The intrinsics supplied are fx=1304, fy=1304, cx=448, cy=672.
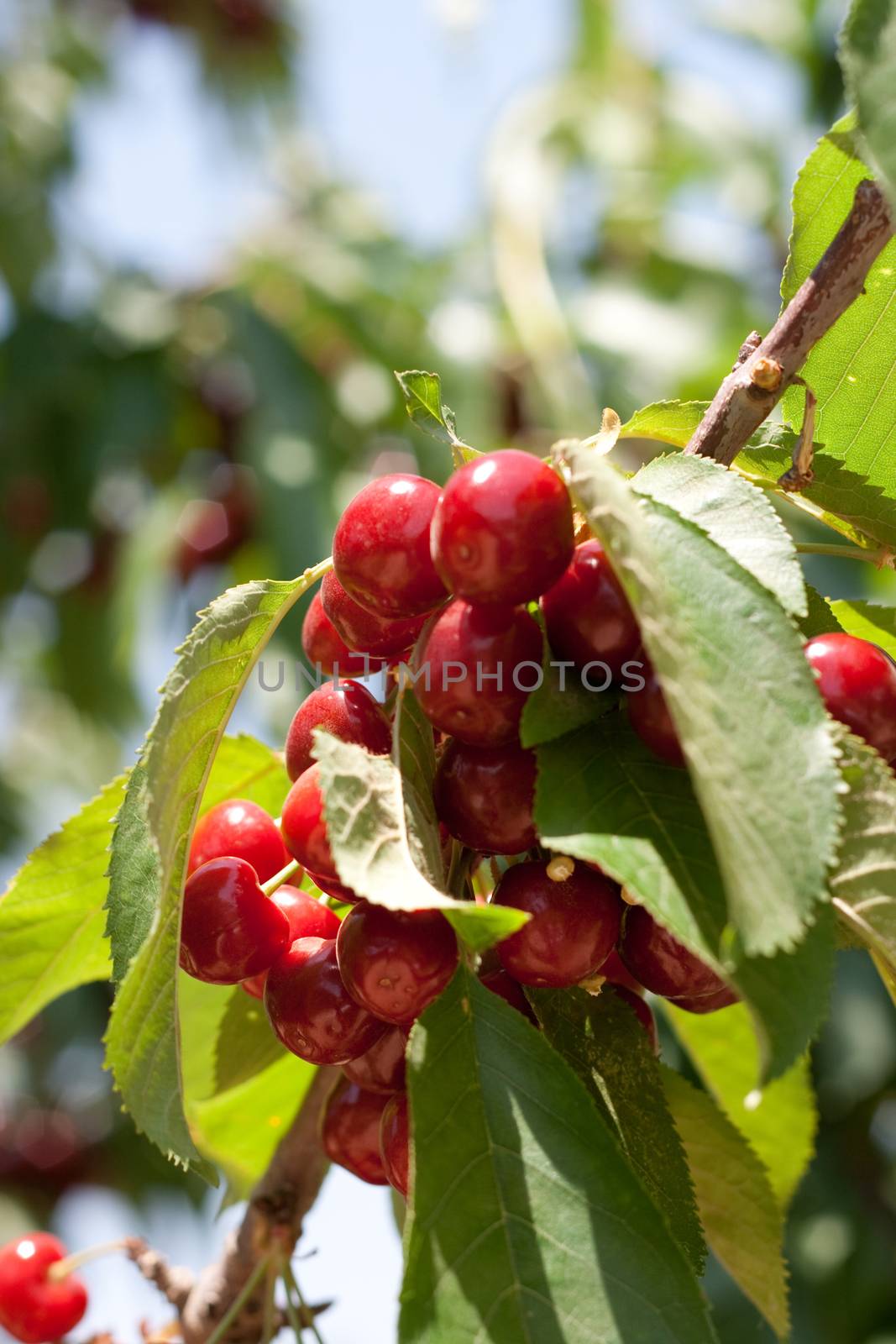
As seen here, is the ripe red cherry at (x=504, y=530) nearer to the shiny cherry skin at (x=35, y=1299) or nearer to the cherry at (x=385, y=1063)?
the cherry at (x=385, y=1063)

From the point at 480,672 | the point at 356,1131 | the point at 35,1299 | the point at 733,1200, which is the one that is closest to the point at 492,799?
the point at 480,672

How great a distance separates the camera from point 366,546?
2.75 ft

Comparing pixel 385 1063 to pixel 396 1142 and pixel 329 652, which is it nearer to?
pixel 396 1142

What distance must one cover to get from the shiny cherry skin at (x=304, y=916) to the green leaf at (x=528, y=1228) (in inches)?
7.9

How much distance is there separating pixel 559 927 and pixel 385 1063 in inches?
7.8

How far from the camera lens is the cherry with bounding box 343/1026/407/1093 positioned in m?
0.89

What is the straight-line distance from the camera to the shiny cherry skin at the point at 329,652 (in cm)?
100

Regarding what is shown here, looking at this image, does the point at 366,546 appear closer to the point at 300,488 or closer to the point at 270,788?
the point at 270,788

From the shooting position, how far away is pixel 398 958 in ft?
2.53

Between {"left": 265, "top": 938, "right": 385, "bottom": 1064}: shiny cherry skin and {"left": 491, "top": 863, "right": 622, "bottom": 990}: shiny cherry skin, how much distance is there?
0.11m

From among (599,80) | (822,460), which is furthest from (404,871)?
(599,80)

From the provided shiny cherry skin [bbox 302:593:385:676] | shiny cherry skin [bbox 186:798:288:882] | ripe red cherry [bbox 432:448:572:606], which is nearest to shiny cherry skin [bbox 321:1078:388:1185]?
shiny cherry skin [bbox 186:798:288:882]

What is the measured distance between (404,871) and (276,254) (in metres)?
2.75

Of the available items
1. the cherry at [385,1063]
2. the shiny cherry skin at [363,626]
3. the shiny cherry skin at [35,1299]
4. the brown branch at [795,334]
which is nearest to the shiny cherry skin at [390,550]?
the shiny cherry skin at [363,626]
